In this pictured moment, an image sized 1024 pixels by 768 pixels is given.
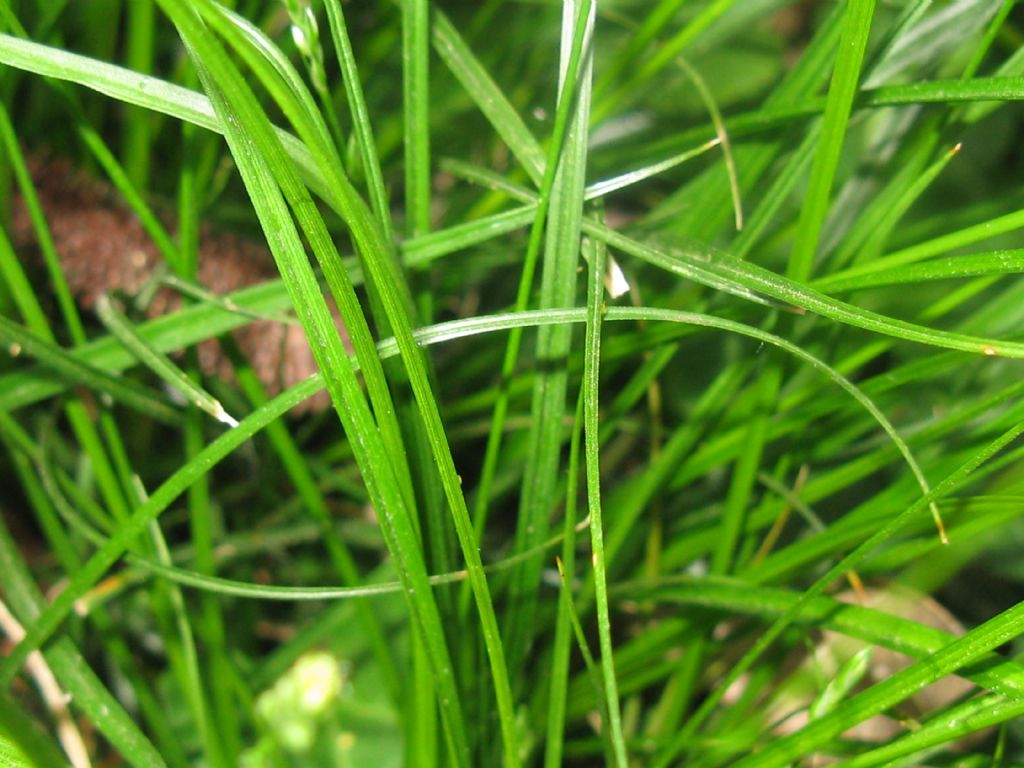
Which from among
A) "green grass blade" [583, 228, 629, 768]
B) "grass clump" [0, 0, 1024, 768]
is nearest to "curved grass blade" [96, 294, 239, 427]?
"grass clump" [0, 0, 1024, 768]

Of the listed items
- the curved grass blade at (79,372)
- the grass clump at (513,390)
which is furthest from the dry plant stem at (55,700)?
the curved grass blade at (79,372)

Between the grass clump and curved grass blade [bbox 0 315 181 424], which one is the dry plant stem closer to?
the grass clump

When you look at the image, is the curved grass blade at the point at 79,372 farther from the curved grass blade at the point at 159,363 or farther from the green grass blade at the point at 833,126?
the green grass blade at the point at 833,126

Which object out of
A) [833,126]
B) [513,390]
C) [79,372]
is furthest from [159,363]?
[833,126]

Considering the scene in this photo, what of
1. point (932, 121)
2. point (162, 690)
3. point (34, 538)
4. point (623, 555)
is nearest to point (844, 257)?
point (932, 121)

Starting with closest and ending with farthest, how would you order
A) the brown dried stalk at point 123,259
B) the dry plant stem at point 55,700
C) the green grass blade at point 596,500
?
the green grass blade at point 596,500
the dry plant stem at point 55,700
the brown dried stalk at point 123,259

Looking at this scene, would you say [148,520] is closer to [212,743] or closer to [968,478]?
[212,743]

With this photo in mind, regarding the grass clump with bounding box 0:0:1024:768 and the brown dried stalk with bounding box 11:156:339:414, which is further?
the brown dried stalk with bounding box 11:156:339:414

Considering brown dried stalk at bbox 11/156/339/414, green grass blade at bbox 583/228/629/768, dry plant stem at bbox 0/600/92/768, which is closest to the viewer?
green grass blade at bbox 583/228/629/768

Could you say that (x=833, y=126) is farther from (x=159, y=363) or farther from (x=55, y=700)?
(x=55, y=700)
